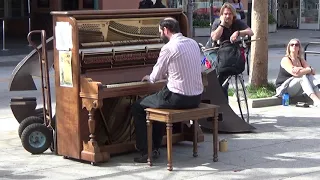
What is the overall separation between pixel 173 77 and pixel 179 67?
12 centimetres

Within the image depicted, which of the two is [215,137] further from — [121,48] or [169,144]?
[121,48]

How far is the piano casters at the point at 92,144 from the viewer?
6.81 m

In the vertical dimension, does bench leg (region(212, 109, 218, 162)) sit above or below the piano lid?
below

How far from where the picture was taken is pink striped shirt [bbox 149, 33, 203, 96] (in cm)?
685

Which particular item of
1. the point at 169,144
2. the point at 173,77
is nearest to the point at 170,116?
the point at 169,144

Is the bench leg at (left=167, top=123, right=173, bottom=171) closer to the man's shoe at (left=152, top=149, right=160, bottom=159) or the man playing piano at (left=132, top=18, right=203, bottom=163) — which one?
the man playing piano at (left=132, top=18, right=203, bottom=163)

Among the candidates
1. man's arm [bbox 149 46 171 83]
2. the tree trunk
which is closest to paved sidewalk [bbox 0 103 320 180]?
man's arm [bbox 149 46 171 83]

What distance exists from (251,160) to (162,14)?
6.54ft

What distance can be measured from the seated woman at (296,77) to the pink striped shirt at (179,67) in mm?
3902

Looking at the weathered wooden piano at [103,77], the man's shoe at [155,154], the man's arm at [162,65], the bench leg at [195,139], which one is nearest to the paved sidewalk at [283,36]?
the weathered wooden piano at [103,77]

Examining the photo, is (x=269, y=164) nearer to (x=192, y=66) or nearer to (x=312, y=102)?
(x=192, y=66)

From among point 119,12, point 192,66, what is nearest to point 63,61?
point 119,12

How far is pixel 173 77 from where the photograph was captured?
22.6 feet

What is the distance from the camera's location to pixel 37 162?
7215mm
